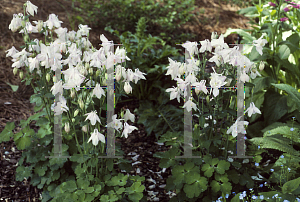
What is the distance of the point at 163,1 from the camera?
15.9 feet

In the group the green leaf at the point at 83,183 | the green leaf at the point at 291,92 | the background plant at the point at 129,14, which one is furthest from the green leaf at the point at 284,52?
the green leaf at the point at 83,183

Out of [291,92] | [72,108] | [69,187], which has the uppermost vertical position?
[291,92]

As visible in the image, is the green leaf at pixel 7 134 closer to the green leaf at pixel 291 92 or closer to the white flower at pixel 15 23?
the white flower at pixel 15 23

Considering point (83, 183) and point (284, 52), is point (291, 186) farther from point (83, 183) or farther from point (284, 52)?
point (284, 52)

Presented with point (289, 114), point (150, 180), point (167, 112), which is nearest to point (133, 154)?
point (150, 180)

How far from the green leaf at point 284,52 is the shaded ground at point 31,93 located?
4.68ft

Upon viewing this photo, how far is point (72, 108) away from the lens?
6.52 feet

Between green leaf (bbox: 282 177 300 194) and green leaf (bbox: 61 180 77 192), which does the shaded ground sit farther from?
green leaf (bbox: 282 177 300 194)

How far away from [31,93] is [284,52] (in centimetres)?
268

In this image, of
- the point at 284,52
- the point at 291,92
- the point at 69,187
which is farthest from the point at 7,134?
the point at 284,52

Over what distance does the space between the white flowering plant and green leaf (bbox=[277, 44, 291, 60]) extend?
1.67m

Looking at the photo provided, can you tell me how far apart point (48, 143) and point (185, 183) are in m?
1.00

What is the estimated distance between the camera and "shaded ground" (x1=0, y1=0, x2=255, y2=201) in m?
2.38

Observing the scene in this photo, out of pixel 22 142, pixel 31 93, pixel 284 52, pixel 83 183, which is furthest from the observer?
pixel 31 93
